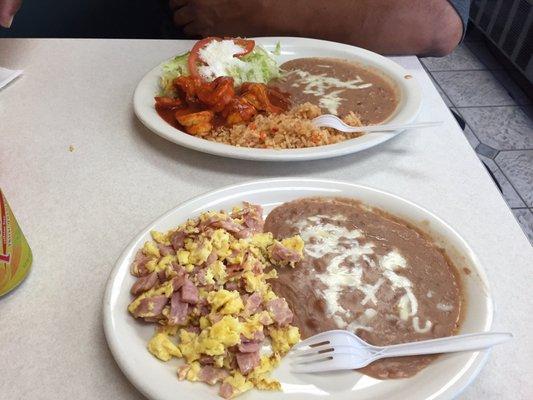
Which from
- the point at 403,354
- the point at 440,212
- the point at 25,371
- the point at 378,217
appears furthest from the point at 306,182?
the point at 25,371

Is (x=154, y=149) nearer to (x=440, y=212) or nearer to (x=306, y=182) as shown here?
(x=306, y=182)

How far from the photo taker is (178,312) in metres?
0.92

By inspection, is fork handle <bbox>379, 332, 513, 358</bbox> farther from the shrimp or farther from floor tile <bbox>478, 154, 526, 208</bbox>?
floor tile <bbox>478, 154, 526, 208</bbox>

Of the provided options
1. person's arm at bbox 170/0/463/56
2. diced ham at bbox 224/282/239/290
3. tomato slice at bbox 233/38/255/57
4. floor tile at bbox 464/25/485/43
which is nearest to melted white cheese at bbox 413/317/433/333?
diced ham at bbox 224/282/239/290

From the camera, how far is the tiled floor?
337 centimetres

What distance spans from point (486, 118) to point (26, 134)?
3.59 meters

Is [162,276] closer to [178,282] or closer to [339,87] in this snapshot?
[178,282]

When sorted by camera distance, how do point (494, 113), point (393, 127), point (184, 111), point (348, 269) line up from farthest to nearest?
point (494, 113) < point (184, 111) < point (393, 127) < point (348, 269)

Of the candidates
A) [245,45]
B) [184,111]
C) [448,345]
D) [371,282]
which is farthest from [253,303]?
[245,45]

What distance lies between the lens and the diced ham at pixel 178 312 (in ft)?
3.01

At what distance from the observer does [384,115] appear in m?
1.62

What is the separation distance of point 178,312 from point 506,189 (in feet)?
9.95

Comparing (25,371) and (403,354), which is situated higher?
(403,354)

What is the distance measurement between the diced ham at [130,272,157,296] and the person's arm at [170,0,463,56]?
157cm
